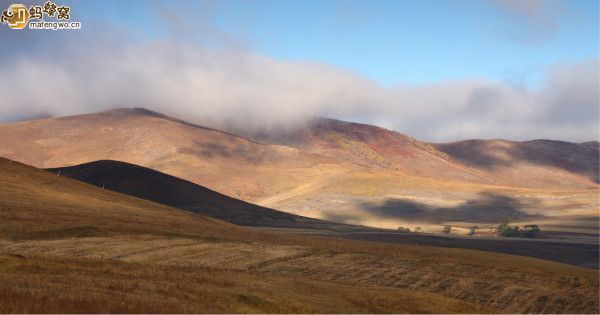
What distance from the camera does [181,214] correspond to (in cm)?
8912

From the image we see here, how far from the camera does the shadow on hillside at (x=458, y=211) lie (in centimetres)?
16862

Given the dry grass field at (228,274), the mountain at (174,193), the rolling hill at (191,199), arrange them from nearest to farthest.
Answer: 1. the dry grass field at (228,274)
2. the rolling hill at (191,199)
3. the mountain at (174,193)

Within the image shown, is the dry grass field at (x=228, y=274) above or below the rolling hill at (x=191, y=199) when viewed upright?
below

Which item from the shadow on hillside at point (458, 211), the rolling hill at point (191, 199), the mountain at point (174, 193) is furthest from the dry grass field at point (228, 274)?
the shadow on hillside at point (458, 211)

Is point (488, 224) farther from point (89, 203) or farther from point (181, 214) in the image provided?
point (89, 203)

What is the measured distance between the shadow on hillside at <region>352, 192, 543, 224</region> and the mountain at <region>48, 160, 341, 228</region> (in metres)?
33.6

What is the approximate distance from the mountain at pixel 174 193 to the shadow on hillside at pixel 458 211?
33.6 metres

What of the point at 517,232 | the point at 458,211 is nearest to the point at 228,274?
the point at 517,232

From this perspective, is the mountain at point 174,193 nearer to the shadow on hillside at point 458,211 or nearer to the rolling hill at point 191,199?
the rolling hill at point 191,199

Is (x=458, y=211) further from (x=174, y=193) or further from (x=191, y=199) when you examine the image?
(x=174, y=193)

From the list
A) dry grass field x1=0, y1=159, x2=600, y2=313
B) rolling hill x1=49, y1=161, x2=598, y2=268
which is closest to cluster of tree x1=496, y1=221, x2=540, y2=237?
rolling hill x1=49, y1=161, x2=598, y2=268

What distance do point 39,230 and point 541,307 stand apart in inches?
1455

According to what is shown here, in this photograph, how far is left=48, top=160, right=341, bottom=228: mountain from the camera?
133250 mm

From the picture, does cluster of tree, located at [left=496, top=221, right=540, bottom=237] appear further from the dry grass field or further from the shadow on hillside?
the dry grass field
